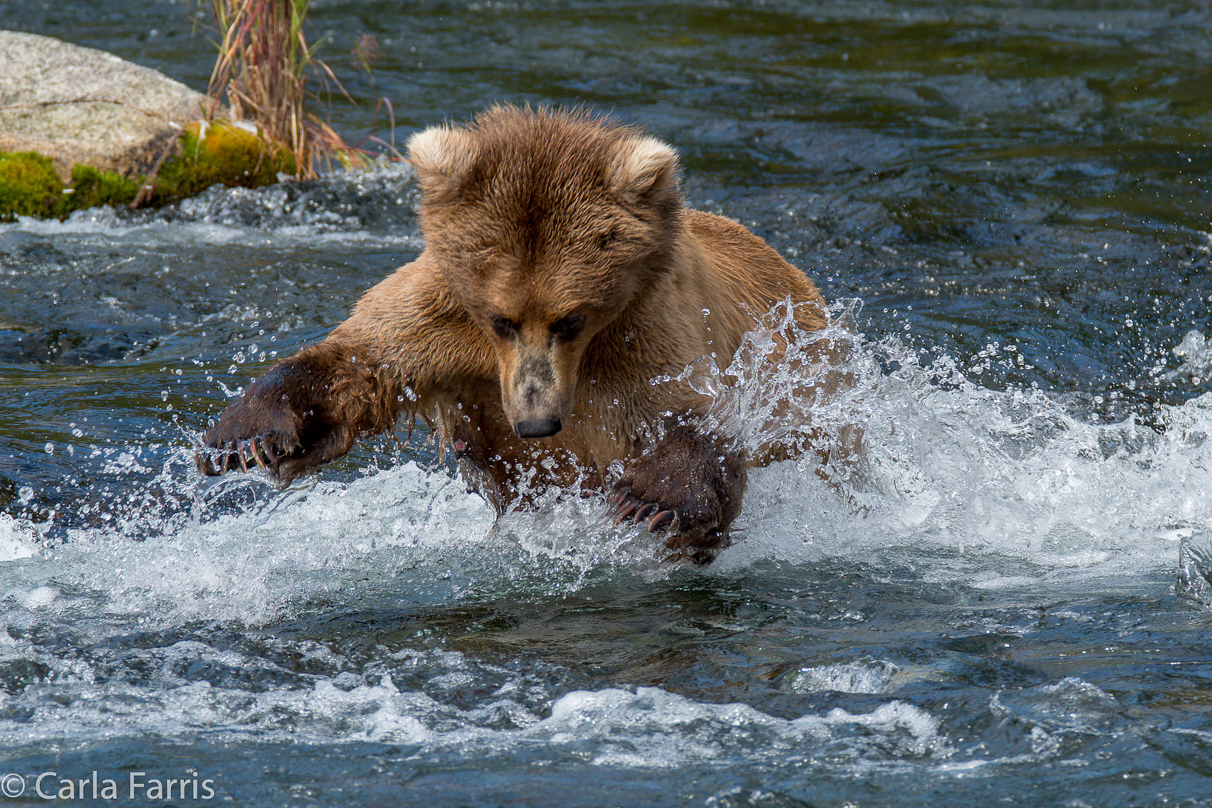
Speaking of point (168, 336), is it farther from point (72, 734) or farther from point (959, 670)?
point (959, 670)

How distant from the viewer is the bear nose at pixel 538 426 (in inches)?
156

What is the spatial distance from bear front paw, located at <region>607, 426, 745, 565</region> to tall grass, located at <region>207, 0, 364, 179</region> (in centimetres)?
601

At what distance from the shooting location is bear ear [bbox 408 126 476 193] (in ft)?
13.4

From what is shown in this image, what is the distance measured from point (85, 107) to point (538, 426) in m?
6.65

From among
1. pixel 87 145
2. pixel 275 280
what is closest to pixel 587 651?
pixel 275 280

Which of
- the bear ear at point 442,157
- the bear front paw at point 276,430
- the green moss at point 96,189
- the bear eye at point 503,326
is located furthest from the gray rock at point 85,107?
the bear eye at point 503,326

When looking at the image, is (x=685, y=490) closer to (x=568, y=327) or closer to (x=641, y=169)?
(x=568, y=327)

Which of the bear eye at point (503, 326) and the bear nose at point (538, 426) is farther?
the bear eye at point (503, 326)

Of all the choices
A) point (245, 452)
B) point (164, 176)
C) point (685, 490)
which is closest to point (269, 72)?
point (164, 176)

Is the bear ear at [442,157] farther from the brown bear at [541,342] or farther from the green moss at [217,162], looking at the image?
the green moss at [217,162]

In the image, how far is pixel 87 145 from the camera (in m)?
8.95

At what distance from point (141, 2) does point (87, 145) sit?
7478 millimetres

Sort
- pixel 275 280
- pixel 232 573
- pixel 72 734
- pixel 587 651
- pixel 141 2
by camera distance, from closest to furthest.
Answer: pixel 72 734, pixel 587 651, pixel 232 573, pixel 275 280, pixel 141 2

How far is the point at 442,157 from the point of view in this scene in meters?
4.11
